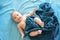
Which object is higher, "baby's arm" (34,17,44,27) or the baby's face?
the baby's face

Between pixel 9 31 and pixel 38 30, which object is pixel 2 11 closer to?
pixel 9 31

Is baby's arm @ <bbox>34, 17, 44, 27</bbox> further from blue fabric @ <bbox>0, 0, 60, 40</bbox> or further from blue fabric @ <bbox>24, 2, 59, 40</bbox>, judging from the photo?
blue fabric @ <bbox>0, 0, 60, 40</bbox>

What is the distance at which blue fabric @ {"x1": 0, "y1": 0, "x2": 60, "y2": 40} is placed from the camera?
1.40 meters

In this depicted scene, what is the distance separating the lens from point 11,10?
58.0 inches

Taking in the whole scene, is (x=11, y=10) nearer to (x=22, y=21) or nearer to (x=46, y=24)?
(x=22, y=21)

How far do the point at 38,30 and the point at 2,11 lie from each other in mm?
389

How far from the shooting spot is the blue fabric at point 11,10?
1402 mm

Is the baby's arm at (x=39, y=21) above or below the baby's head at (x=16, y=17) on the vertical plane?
below

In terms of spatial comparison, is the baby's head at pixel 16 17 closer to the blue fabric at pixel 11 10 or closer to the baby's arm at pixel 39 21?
the blue fabric at pixel 11 10

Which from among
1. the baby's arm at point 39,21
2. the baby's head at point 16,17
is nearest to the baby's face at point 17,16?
the baby's head at point 16,17

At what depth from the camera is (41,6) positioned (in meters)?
1.43

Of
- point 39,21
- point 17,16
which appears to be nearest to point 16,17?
point 17,16

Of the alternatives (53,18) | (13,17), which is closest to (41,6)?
(53,18)

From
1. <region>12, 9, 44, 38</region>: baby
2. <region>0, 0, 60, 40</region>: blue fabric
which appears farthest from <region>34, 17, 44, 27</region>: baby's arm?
<region>0, 0, 60, 40</region>: blue fabric
